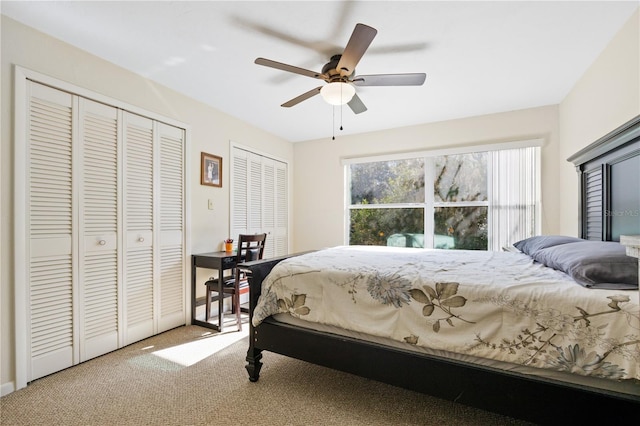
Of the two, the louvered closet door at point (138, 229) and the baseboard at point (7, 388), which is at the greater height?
the louvered closet door at point (138, 229)

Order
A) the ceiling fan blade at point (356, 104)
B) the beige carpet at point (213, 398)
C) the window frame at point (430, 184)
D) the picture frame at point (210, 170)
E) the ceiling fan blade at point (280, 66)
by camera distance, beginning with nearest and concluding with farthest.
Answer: the beige carpet at point (213, 398)
the ceiling fan blade at point (280, 66)
the ceiling fan blade at point (356, 104)
the picture frame at point (210, 170)
the window frame at point (430, 184)

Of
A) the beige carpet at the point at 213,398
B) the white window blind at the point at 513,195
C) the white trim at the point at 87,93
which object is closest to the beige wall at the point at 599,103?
the white window blind at the point at 513,195

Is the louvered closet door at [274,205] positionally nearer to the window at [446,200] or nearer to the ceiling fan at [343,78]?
the window at [446,200]

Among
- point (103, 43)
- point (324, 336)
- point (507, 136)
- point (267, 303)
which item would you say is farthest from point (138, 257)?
point (507, 136)

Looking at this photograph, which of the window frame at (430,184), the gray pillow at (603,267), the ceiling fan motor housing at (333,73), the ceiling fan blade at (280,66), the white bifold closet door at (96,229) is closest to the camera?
the gray pillow at (603,267)

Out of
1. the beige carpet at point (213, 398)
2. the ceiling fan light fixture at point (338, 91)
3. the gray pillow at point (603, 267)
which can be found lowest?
the beige carpet at point (213, 398)

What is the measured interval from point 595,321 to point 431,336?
0.66 m

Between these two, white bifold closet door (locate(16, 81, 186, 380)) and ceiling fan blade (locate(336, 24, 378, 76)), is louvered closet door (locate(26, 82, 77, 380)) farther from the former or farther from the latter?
ceiling fan blade (locate(336, 24, 378, 76))

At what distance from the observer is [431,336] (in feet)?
4.91

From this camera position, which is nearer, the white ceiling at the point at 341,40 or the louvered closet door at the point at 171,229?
the white ceiling at the point at 341,40

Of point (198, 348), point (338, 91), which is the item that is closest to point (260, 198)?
point (198, 348)

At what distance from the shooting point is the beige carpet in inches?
64.2

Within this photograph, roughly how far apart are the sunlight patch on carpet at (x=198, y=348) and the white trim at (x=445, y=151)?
112 inches

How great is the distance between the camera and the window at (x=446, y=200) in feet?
11.6
